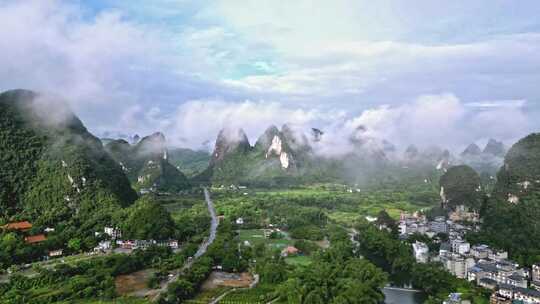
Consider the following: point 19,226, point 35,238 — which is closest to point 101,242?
point 35,238

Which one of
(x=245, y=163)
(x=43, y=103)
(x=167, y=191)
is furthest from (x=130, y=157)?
(x=43, y=103)

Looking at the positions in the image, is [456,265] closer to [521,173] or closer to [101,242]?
[521,173]

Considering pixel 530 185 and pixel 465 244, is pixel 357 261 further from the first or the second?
pixel 530 185

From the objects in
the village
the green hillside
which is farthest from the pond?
the green hillside

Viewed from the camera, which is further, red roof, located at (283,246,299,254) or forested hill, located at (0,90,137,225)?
forested hill, located at (0,90,137,225)

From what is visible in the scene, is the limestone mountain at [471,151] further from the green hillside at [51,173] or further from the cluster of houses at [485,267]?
the green hillside at [51,173]

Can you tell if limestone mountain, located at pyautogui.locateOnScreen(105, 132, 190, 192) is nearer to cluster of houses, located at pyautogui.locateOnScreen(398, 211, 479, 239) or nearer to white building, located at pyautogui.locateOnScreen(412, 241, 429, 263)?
cluster of houses, located at pyautogui.locateOnScreen(398, 211, 479, 239)

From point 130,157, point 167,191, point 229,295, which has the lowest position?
point 229,295
